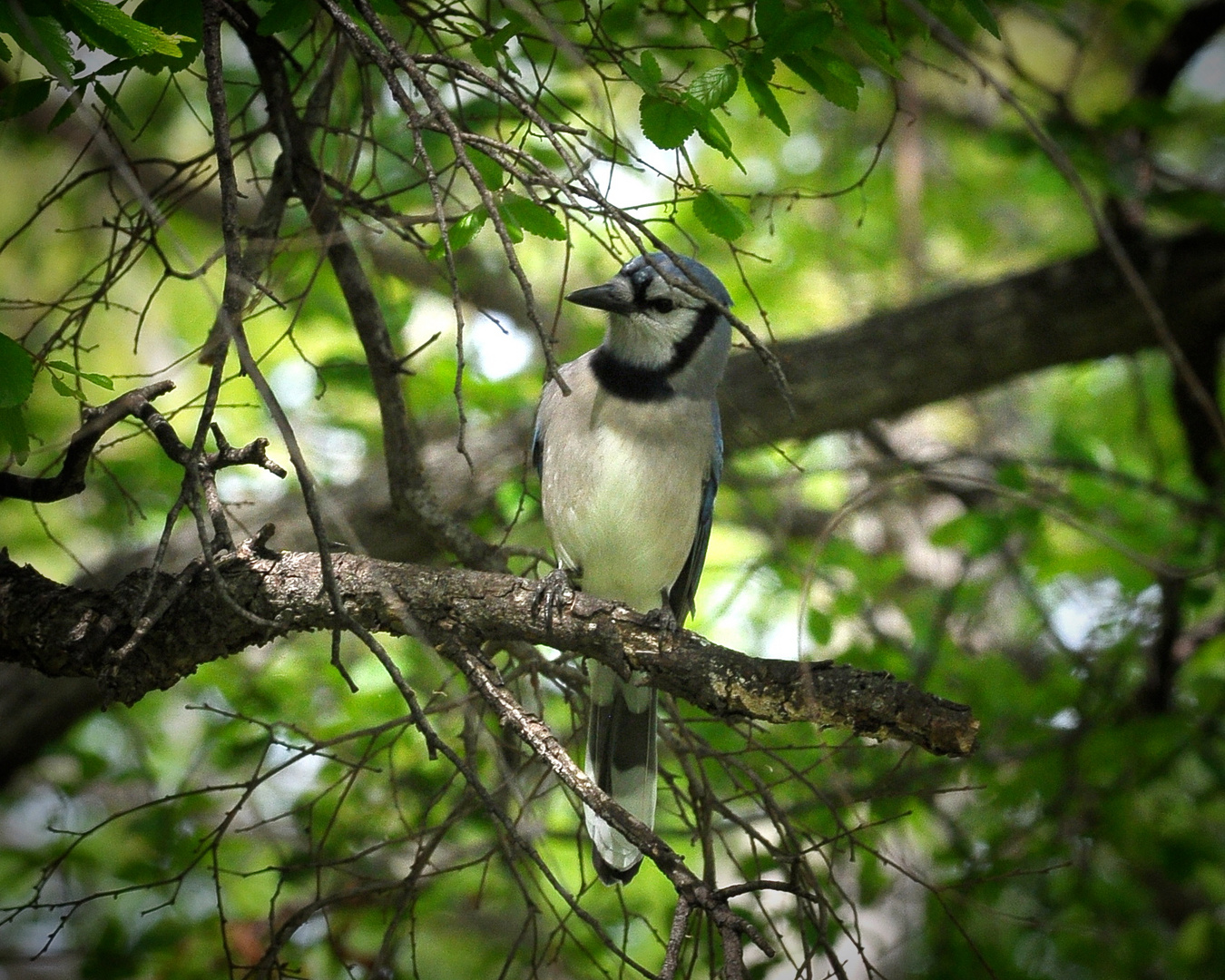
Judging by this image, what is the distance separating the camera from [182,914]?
346 centimetres

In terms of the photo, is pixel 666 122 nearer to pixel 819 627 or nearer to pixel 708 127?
pixel 708 127

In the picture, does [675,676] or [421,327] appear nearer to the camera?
[675,676]

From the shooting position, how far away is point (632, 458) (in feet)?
10.1

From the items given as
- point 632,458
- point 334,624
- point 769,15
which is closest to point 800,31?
point 769,15

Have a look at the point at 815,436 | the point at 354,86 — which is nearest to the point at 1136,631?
the point at 815,436

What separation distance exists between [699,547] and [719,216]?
143cm

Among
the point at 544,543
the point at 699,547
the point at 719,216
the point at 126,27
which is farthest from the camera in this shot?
the point at 544,543

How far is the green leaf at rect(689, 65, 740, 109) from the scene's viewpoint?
6.65ft

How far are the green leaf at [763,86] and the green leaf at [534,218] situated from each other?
1.35 feet

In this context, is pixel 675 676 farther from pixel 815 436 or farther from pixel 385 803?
pixel 815 436

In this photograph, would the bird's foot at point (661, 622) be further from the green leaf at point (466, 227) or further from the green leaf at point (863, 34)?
the green leaf at point (863, 34)

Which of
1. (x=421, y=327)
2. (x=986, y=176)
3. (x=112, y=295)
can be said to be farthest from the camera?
(x=986, y=176)

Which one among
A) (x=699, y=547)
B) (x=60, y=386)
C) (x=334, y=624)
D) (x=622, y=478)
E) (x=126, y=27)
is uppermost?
(x=699, y=547)

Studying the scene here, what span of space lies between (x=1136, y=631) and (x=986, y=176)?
4.26m
